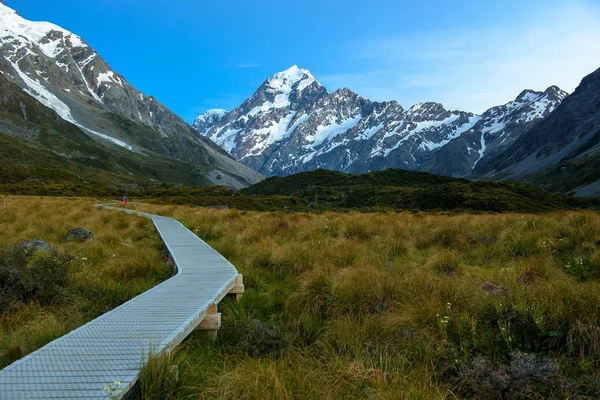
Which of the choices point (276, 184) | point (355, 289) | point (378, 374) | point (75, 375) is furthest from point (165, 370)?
point (276, 184)

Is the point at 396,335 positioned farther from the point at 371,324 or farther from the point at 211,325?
the point at 211,325

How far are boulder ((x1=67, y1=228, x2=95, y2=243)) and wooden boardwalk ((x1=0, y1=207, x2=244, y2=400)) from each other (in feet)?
26.6

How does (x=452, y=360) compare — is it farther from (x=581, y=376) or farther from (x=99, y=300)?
(x=99, y=300)

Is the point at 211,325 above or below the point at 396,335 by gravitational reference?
above

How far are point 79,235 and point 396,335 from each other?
486 inches

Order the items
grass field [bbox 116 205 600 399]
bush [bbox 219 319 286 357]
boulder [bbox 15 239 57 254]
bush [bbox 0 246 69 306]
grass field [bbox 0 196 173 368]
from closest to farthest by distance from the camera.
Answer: grass field [bbox 116 205 600 399], bush [bbox 219 319 286 357], grass field [bbox 0 196 173 368], bush [bbox 0 246 69 306], boulder [bbox 15 239 57 254]

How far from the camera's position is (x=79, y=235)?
13.2 metres

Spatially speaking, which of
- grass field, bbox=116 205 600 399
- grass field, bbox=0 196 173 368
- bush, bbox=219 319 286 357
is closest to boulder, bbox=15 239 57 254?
grass field, bbox=0 196 173 368

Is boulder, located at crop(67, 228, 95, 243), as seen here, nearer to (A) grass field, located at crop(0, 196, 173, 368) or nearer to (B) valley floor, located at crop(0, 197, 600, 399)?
(A) grass field, located at crop(0, 196, 173, 368)

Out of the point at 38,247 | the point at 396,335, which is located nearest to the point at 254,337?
the point at 396,335

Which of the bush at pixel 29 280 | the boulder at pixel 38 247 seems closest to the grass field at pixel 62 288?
the bush at pixel 29 280

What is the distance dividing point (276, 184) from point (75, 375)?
145 metres

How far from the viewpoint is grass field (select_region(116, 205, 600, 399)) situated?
357cm

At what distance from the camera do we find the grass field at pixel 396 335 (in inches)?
141
